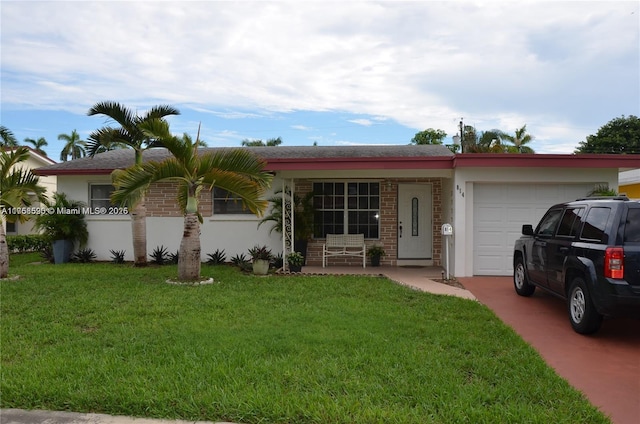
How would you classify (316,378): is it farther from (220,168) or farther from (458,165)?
(458,165)

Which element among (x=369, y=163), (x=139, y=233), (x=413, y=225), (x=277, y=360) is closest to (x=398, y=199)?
(x=413, y=225)

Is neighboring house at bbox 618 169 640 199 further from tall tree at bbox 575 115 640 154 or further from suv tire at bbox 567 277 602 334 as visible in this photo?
tall tree at bbox 575 115 640 154

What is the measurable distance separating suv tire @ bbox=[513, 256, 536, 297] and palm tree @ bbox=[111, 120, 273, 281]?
534cm

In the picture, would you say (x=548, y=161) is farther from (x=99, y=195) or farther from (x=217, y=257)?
(x=99, y=195)

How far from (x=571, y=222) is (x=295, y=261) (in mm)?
6439

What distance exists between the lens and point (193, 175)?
9.27m

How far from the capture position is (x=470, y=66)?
41.2 ft

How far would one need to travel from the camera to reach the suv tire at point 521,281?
8047 millimetres

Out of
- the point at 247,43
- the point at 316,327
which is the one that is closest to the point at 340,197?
the point at 247,43

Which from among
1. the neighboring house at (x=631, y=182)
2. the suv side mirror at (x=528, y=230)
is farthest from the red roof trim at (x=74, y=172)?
the neighboring house at (x=631, y=182)

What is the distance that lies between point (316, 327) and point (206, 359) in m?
1.67

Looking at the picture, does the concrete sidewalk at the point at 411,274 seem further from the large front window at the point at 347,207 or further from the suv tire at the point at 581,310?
the suv tire at the point at 581,310

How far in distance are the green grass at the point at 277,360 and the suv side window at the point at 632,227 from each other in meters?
1.86

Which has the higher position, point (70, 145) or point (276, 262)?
point (70, 145)
